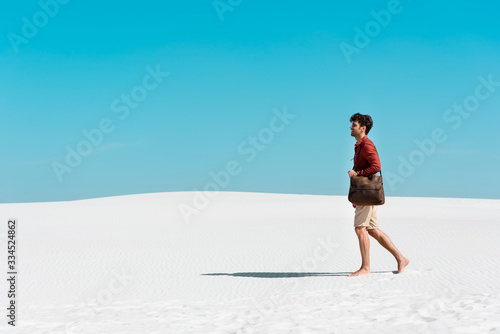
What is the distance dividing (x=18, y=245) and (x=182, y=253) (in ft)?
14.7

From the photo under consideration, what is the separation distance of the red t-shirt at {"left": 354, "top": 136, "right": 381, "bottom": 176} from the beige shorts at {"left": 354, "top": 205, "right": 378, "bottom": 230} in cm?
46

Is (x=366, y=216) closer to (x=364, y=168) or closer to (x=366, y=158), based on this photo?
(x=364, y=168)

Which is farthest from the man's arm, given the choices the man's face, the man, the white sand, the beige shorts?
the white sand

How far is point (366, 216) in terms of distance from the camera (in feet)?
22.2

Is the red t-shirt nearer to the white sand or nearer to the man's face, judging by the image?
the man's face

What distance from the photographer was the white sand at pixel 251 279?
193 inches

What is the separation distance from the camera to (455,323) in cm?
438

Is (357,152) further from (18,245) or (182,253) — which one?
(18,245)

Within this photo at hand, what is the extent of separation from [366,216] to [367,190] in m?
0.38

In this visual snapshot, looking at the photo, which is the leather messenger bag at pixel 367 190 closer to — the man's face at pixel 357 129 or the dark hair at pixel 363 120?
the man's face at pixel 357 129

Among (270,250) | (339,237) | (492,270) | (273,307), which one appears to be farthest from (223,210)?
(273,307)

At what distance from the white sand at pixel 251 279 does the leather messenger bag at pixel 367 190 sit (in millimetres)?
986

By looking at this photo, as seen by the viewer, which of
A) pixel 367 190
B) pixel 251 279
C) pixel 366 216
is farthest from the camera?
pixel 251 279

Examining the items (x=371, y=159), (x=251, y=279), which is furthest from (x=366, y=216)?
(x=251, y=279)
